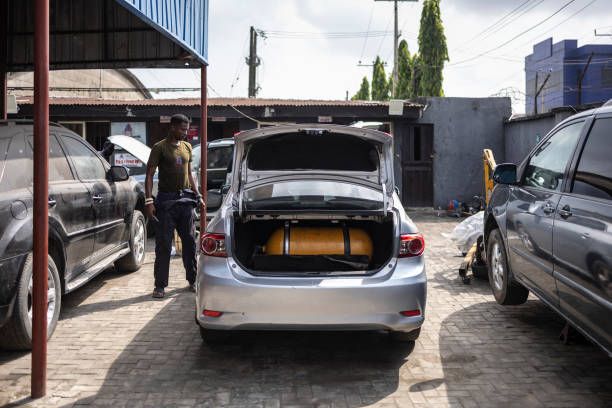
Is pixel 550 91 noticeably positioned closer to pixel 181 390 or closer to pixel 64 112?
pixel 64 112

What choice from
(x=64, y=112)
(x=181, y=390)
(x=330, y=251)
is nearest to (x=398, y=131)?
(x=64, y=112)

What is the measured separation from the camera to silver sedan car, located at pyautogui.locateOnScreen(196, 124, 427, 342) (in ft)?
12.9

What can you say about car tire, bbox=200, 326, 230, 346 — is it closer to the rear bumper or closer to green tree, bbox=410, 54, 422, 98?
the rear bumper

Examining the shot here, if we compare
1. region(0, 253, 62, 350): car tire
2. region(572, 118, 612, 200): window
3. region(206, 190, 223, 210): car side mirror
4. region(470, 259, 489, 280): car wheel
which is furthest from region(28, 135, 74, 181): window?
region(206, 190, 223, 210): car side mirror

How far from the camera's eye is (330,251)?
4621 millimetres

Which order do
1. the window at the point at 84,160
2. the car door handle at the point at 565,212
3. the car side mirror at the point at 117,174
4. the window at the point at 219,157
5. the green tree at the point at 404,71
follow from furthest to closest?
1. the green tree at the point at 404,71
2. the window at the point at 219,157
3. the car side mirror at the point at 117,174
4. the window at the point at 84,160
5. the car door handle at the point at 565,212

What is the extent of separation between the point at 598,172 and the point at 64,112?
52.5ft

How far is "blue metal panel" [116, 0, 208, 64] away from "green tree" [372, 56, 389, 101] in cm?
5056

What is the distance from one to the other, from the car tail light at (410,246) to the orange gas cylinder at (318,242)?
21.6 inches

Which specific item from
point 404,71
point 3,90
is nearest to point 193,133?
point 3,90

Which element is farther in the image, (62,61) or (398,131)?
(398,131)

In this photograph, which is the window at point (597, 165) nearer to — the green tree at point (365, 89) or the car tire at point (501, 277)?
the car tire at point (501, 277)

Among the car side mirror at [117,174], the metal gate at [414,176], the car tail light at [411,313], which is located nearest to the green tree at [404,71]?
the metal gate at [414,176]

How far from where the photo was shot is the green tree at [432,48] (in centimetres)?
3584
